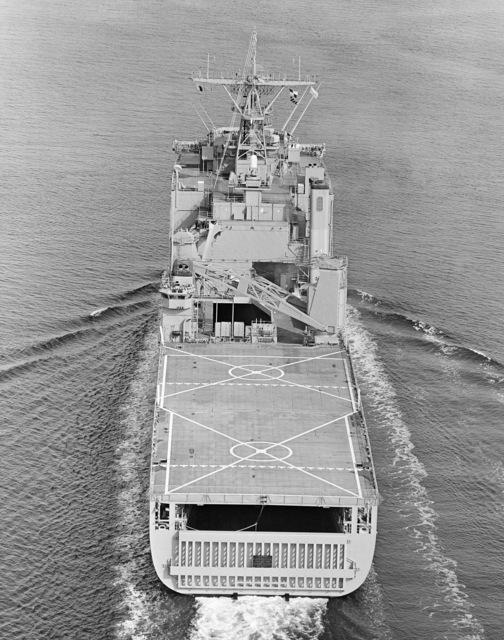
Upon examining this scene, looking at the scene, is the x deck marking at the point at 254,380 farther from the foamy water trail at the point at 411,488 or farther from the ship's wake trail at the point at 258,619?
the ship's wake trail at the point at 258,619

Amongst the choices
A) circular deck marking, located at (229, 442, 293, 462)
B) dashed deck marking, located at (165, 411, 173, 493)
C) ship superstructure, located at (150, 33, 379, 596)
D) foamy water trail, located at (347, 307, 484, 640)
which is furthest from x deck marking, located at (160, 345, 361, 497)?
foamy water trail, located at (347, 307, 484, 640)

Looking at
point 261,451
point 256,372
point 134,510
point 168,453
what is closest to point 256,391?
point 256,372

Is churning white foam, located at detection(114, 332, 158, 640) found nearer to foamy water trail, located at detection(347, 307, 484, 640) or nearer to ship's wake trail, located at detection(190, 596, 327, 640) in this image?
ship's wake trail, located at detection(190, 596, 327, 640)

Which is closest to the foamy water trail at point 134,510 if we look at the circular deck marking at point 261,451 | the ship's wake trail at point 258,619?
the ship's wake trail at point 258,619

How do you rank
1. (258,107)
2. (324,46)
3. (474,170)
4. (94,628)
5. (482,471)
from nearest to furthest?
(94,628)
(482,471)
(258,107)
(474,170)
(324,46)

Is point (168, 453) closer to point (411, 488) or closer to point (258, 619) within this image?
point (258, 619)

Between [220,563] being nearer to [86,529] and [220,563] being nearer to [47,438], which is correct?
[86,529]

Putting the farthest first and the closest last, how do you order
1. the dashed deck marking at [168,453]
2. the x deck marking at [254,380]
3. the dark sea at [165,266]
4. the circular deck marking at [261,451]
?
1. the circular deck marking at [261,451]
2. the x deck marking at [254,380]
3. the dashed deck marking at [168,453]
4. the dark sea at [165,266]

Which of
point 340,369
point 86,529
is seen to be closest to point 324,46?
point 340,369
